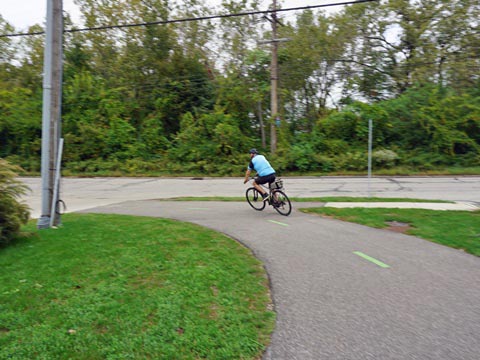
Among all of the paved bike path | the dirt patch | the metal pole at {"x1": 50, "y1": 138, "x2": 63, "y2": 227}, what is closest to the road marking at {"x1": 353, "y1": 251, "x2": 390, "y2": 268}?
the paved bike path

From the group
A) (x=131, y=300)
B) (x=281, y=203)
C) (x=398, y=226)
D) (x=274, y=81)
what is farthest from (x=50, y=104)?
(x=274, y=81)

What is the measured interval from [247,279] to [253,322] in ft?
4.12

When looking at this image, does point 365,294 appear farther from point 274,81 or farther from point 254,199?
point 274,81

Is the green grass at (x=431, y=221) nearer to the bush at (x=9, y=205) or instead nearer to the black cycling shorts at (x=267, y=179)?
the black cycling shorts at (x=267, y=179)

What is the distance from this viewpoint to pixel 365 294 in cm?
495

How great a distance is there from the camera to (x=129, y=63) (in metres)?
34.1

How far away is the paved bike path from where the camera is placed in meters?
3.66

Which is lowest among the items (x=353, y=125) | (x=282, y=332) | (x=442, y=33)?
(x=282, y=332)

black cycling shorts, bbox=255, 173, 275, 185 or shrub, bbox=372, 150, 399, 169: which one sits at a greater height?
shrub, bbox=372, 150, 399, 169

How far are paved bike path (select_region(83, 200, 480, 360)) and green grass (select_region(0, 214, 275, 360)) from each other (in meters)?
0.37

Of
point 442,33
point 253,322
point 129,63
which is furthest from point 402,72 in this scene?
point 253,322

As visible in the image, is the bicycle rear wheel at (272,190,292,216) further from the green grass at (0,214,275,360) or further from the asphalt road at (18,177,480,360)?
the green grass at (0,214,275,360)

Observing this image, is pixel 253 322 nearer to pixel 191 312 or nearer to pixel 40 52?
pixel 191 312

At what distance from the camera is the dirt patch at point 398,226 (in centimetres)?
871
